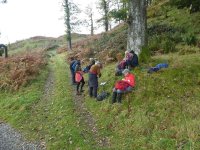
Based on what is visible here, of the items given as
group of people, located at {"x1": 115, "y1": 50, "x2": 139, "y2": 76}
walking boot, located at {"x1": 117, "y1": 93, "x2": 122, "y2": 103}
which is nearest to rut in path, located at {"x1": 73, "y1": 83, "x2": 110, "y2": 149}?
walking boot, located at {"x1": 117, "y1": 93, "x2": 122, "y2": 103}

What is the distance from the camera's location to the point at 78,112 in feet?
56.4

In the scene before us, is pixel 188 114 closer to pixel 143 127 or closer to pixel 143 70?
pixel 143 127

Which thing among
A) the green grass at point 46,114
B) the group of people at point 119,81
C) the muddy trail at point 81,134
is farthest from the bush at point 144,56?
the green grass at point 46,114

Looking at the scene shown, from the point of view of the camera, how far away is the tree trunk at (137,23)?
793 inches

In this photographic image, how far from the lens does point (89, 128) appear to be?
15.1 m

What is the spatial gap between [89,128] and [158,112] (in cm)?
327

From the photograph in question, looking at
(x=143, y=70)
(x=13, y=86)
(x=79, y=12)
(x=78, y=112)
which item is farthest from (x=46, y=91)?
(x=79, y=12)

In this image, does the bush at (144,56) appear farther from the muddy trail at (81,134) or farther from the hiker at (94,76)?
the muddy trail at (81,134)

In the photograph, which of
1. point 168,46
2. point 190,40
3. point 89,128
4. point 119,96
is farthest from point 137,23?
point 89,128

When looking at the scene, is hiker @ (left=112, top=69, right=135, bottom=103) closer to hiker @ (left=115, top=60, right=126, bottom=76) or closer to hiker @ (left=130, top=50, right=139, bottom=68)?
hiker @ (left=130, top=50, right=139, bottom=68)

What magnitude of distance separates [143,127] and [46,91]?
1077cm

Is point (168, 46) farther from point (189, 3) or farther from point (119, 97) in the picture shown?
point (119, 97)

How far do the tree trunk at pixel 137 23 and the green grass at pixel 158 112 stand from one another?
7.79ft

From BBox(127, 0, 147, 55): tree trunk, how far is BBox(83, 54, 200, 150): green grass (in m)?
2.37
